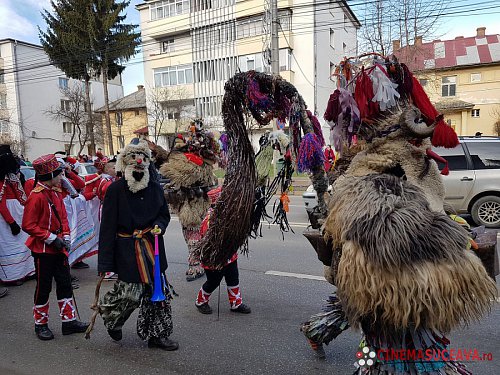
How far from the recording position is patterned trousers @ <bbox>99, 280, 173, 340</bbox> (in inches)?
136

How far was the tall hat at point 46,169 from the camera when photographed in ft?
13.0

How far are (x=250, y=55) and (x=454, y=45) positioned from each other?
19070 millimetres

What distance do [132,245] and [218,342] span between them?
123 centimetres

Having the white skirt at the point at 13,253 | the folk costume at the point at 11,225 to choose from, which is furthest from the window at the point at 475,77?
the white skirt at the point at 13,253

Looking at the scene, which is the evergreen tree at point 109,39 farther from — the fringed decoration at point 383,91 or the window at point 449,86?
the fringed decoration at point 383,91

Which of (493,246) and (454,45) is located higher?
(454,45)

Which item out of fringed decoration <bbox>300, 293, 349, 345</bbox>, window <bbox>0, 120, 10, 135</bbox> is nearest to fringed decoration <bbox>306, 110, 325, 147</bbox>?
fringed decoration <bbox>300, 293, 349, 345</bbox>

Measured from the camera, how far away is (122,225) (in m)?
3.46

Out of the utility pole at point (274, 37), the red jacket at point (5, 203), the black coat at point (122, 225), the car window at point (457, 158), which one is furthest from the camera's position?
the utility pole at point (274, 37)

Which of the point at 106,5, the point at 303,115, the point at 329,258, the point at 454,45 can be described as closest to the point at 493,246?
the point at 329,258

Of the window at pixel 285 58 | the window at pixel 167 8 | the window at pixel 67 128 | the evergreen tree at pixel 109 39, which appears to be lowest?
the window at pixel 67 128

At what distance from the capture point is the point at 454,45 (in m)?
34.0

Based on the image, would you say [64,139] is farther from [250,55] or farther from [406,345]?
[406,345]

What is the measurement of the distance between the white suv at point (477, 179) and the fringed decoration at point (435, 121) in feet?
20.6
